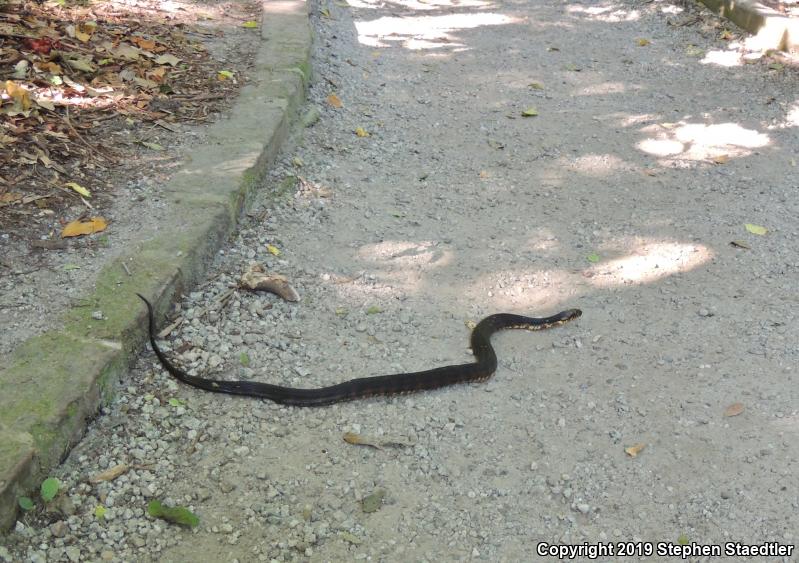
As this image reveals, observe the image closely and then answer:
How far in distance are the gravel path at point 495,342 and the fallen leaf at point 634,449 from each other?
0.01 meters

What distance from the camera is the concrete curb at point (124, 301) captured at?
2.62 m

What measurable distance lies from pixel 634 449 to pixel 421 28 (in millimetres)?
5801

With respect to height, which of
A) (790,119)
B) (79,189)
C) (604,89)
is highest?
(79,189)

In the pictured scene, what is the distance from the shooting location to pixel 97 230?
3713 mm

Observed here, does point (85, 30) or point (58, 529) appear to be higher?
point (85, 30)

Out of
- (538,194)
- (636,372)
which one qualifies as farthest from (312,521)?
(538,194)

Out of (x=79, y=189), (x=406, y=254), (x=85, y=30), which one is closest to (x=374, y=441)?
(x=406, y=254)

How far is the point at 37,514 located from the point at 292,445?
0.96m

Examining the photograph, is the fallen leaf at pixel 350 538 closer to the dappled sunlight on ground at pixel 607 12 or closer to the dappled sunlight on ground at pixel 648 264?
the dappled sunlight on ground at pixel 648 264

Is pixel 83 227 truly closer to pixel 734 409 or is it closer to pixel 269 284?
pixel 269 284

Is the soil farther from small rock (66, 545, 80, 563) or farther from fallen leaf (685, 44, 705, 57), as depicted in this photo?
fallen leaf (685, 44, 705, 57)

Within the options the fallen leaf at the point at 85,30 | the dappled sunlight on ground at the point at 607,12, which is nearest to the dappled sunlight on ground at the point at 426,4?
the dappled sunlight on ground at the point at 607,12

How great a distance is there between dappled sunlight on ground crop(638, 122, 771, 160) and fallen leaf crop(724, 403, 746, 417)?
2.71m

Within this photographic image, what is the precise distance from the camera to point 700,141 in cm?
586
